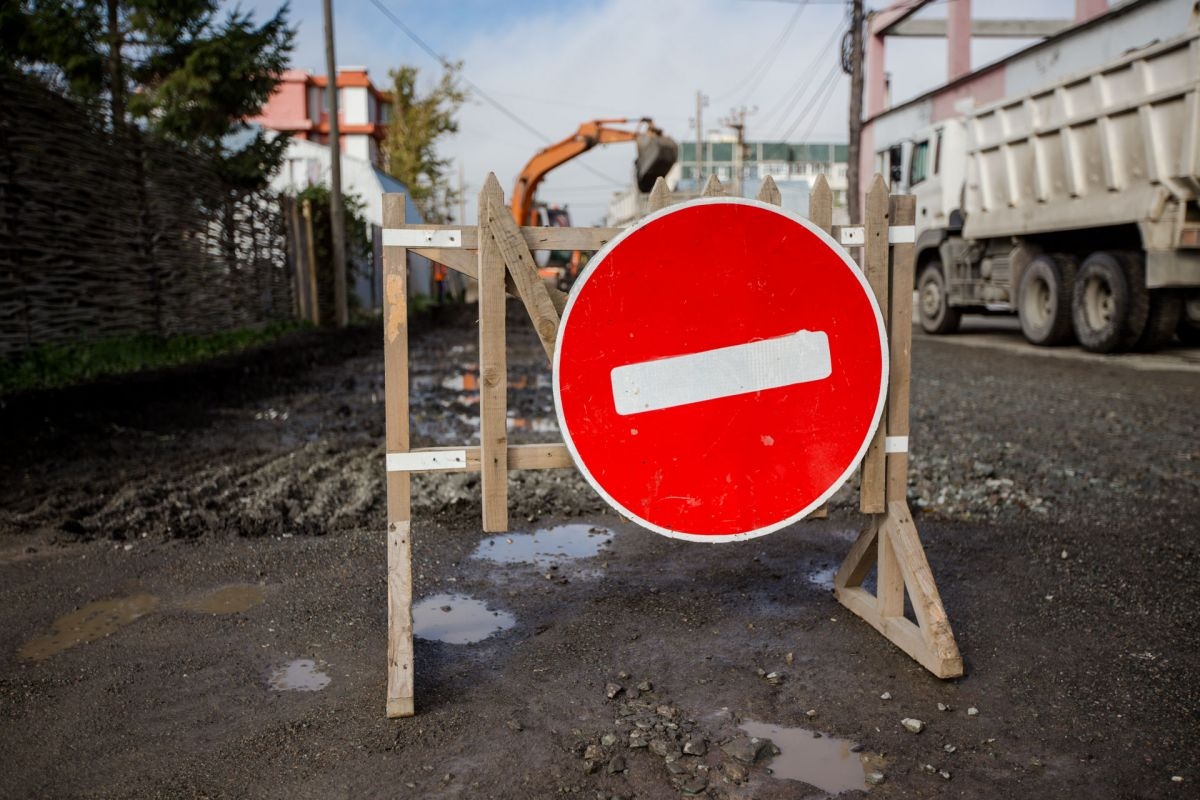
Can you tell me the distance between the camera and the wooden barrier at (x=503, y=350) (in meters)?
3.00

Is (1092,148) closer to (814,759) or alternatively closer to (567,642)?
(567,642)

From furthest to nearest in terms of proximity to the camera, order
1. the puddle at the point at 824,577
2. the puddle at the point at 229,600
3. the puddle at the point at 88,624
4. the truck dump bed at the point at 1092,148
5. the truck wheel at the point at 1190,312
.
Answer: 1. the truck wheel at the point at 1190,312
2. the truck dump bed at the point at 1092,148
3. the puddle at the point at 824,577
4. the puddle at the point at 229,600
5. the puddle at the point at 88,624

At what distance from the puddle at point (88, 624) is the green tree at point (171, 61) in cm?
1100

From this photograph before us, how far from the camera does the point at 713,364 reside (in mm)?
3000

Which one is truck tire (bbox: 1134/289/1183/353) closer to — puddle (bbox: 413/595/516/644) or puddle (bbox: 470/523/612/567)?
puddle (bbox: 470/523/612/567)

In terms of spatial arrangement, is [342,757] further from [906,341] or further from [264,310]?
[264,310]

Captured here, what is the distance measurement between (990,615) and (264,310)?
1534cm

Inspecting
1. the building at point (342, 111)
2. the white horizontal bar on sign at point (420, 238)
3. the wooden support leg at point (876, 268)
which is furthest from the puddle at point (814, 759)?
the building at point (342, 111)

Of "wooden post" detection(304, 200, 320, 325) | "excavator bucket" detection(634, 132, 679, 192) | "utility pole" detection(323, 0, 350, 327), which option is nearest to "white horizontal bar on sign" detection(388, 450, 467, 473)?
"excavator bucket" detection(634, 132, 679, 192)

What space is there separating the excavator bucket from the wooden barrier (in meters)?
11.1

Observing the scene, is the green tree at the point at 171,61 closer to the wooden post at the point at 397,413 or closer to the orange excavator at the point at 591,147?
the orange excavator at the point at 591,147

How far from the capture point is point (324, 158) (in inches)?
1486

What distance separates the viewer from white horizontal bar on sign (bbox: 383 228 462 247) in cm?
300

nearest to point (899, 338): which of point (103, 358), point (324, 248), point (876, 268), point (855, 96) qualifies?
point (876, 268)
